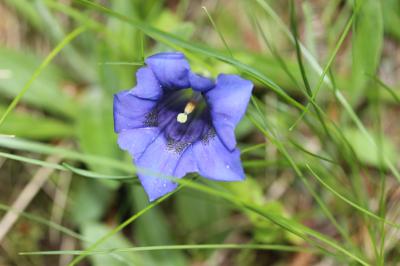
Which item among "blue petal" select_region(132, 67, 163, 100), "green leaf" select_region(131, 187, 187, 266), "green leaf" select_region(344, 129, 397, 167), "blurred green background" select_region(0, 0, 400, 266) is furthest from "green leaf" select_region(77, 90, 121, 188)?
"green leaf" select_region(344, 129, 397, 167)

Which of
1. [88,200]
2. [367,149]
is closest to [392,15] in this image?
[367,149]

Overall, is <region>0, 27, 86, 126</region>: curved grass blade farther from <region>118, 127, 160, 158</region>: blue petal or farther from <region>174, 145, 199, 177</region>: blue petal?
<region>174, 145, 199, 177</region>: blue petal

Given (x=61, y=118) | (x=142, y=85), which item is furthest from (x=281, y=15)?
(x=142, y=85)

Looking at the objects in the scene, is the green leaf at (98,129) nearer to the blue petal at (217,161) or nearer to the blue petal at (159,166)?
the blue petal at (159,166)

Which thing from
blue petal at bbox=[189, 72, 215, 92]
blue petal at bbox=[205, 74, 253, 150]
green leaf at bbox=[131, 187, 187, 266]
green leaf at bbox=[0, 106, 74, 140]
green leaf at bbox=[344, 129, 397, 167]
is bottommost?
green leaf at bbox=[131, 187, 187, 266]

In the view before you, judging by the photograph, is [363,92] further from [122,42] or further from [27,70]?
[27,70]

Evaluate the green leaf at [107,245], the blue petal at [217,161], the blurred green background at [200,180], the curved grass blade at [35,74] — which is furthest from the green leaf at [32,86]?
the blue petal at [217,161]
